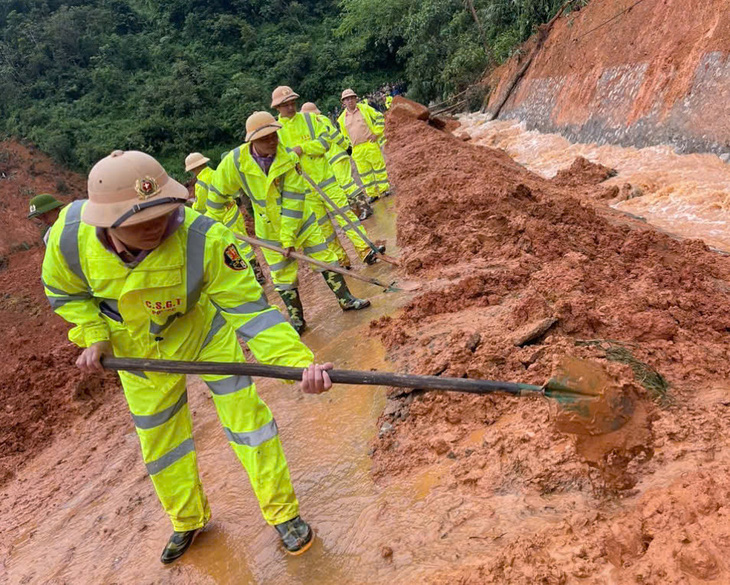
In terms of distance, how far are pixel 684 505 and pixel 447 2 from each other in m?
24.4

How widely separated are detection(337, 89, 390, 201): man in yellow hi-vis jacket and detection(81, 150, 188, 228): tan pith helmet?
761 cm

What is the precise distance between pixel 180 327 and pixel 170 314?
0.16 meters

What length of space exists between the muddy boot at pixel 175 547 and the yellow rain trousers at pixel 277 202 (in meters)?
2.77

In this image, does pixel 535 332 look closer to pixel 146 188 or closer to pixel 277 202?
pixel 146 188

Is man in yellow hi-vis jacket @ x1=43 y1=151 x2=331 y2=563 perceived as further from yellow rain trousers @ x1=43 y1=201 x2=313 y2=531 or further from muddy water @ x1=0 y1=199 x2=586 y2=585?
muddy water @ x1=0 y1=199 x2=586 y2=585

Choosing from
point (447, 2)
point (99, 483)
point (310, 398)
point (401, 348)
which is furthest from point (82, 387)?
point (447, 2)

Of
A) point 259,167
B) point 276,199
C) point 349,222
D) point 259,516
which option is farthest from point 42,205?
point 349,222

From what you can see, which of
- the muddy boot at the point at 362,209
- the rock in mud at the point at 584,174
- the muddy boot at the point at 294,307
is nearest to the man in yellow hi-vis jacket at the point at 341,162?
the muddy boot at the point at 362,209

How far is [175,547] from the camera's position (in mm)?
2848

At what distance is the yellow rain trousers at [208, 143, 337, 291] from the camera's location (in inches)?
187

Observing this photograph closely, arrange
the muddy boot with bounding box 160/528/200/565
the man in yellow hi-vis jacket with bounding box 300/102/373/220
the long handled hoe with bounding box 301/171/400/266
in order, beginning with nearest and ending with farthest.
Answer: the muddy boot with bounding box 160/528/200/565 → the long handled hoe with bounding box 301/171/400/266 → the man in yellow hi-vis jacket with bounding box 300/102/373/220

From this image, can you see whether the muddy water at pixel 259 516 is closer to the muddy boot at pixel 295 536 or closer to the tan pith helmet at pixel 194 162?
the muddy boot at pixel 295 536

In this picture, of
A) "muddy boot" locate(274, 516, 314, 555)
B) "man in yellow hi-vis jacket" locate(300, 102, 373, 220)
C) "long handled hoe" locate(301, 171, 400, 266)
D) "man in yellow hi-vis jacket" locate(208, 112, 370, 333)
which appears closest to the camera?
"muddy boot" locate(274, 516, 314, 555)

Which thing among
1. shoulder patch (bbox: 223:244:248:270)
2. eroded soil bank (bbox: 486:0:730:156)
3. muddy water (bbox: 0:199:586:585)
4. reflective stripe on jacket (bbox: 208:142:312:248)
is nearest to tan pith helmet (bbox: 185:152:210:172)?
reflective stripe on jacket (bbox: 208:142:312:248)
